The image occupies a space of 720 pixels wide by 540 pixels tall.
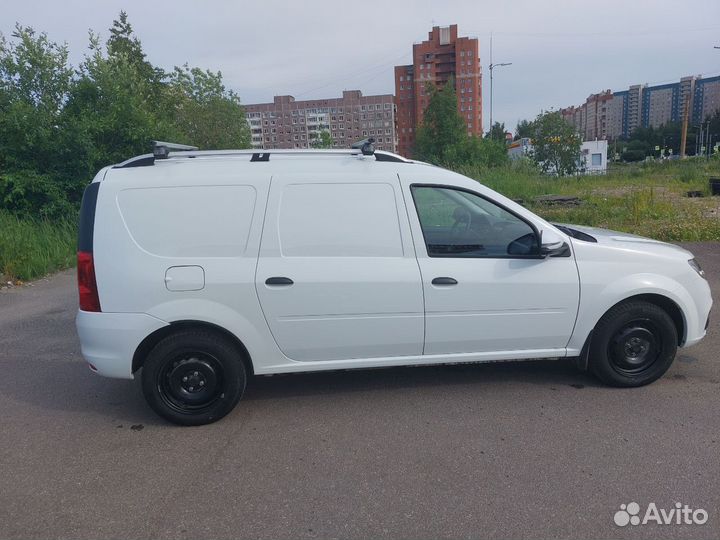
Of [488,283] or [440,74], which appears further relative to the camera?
[440,74]

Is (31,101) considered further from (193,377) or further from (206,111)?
(206,111)

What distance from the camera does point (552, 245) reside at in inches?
164

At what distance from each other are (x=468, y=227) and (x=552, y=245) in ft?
2.08

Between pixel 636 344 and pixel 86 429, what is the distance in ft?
13.7

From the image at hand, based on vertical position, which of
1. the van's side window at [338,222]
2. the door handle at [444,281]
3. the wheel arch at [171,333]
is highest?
the van's side window at [338,222]

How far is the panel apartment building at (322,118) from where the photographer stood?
8812 centimetres

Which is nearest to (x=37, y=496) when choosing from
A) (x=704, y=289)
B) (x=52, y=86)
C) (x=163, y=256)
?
(x=163, y=256)

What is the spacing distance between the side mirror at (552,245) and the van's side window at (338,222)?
1060 millimetres

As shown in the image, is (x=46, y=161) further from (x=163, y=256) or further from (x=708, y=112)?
(x=708, y=112)

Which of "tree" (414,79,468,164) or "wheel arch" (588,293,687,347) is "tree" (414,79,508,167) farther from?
"wheel arch" (588,293,687,347)

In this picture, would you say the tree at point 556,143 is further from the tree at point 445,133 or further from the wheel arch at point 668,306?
the wheel arch at point 668,306

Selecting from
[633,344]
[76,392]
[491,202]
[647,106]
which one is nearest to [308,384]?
[76,392]

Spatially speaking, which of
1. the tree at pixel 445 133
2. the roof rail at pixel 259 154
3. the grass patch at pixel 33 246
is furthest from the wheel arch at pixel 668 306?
the tree at pixel 445 133

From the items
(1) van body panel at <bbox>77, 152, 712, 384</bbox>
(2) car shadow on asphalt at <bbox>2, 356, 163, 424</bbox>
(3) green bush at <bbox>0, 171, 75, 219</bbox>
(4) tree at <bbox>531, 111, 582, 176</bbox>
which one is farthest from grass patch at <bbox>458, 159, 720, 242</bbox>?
(4) tree at <bbox>531, 111, 582, 176</bbox>
